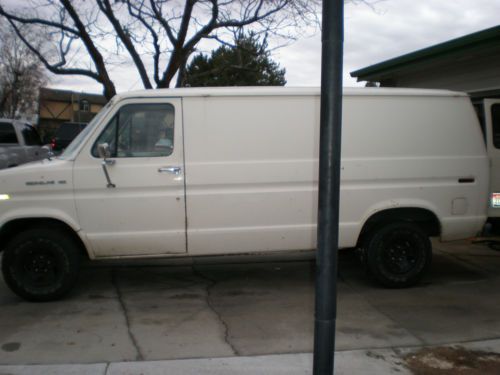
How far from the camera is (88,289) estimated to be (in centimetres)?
608

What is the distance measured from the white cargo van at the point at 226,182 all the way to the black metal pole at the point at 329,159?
3.01 metres

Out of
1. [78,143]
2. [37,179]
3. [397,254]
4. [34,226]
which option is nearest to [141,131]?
[78,143]

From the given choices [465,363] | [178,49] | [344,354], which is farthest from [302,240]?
[178,49]

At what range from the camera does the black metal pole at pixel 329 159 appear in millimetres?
2434

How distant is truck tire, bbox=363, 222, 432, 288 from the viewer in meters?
5.85

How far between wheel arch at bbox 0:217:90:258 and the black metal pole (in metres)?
3.58

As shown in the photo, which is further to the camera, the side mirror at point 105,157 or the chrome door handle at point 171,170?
the chrome door handle at point 171,170

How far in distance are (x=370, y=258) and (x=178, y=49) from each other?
12.1 m

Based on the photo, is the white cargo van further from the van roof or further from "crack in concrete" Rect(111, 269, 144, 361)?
"crack in concrete" Rect(111, 269, 144, 361)

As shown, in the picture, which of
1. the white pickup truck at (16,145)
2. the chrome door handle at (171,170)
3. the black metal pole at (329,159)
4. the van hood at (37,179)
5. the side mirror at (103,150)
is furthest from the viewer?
the white pickup truck at (16,145)

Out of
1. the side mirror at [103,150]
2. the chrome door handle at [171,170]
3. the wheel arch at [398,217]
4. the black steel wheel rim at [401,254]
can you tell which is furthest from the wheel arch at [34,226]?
the black steel wheel rim at [401,254]

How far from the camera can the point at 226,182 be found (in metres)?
5.50

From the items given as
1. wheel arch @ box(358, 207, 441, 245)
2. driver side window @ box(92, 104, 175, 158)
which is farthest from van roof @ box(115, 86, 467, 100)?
wheel arch @ box(358, 207, 441, 245)

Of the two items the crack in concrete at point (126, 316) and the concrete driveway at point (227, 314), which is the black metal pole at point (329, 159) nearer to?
the concrete driveway at point (227, 314)
